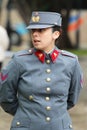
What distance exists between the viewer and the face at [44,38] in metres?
4.70

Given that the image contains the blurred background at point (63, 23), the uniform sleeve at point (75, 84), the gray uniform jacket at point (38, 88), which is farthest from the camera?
the blurred background at point (63, 23)

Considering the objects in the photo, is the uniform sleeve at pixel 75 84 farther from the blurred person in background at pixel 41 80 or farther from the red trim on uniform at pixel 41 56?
the red trim on uniform at pixel 41 56

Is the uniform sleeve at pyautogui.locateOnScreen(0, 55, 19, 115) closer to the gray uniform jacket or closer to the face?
the gray uniform jacket

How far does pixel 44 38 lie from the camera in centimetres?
475

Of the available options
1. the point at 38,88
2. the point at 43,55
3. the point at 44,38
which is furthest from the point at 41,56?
the point at 38,88

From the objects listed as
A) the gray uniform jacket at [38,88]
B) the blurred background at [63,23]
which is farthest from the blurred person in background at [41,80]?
the blurred background at [63,23]

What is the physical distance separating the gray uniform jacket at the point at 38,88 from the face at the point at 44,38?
0.10m

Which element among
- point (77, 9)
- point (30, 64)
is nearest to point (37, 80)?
point (30, 64)

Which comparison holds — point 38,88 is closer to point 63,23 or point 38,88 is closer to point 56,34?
point 56,34

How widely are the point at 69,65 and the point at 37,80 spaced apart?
0.98 feet

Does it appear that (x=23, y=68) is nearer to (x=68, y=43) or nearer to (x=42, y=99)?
(x=42, y=99)

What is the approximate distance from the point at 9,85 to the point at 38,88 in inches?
10.5

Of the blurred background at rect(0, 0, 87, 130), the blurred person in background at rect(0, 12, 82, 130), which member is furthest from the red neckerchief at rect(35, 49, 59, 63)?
the blurred background at rect(0, 0, 87, 130)

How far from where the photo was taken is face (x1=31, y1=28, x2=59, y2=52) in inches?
185
